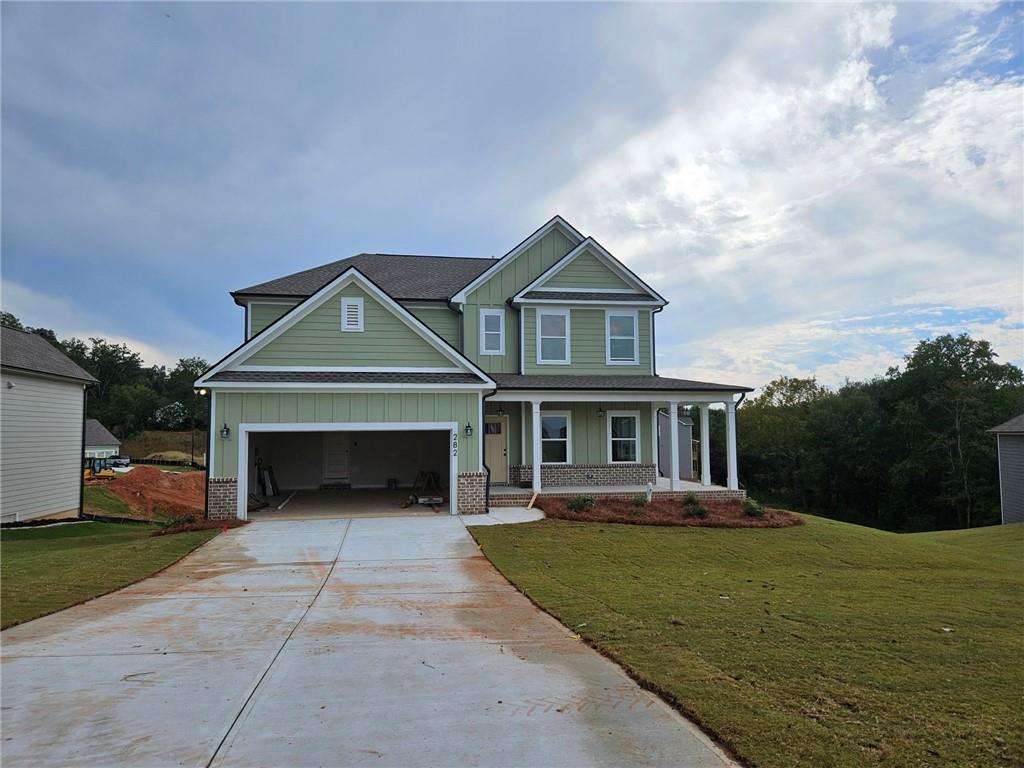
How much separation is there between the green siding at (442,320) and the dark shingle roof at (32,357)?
1099 centimetres

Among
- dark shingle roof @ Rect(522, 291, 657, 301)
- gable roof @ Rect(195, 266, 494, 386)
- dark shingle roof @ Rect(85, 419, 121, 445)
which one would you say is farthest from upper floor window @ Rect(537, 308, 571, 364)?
dark shingle roof @ Rect(85, 419, 121, 445)

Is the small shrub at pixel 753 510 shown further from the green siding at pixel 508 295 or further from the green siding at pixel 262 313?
the green siding at pixel 262 313

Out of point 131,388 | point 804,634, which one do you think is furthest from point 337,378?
point 131,388

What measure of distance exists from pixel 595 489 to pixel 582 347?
4491mm

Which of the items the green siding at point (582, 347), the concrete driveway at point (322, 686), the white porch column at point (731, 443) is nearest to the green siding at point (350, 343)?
the green siding at point (582, 347)

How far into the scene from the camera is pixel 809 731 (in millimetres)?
3717

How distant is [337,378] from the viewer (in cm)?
1449

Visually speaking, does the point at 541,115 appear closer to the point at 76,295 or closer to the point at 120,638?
the point at 120,638

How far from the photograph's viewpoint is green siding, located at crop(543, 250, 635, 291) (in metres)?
19.4

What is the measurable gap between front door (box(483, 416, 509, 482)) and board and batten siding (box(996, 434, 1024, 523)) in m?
21.3

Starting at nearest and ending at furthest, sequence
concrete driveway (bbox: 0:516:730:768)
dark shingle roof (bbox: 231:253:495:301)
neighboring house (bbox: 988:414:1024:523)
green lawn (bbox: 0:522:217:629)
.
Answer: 1. concrete driveway (bbox: 0:516:730:768)
2. green lawn (bbox: 0:522:217:629)
3. dark shingle roof (bbox: 231:253:495:301)
4. neighboring house (bbox: 988:414:1024:523)

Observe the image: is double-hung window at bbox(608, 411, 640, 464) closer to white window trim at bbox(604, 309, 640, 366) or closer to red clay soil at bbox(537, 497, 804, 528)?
white window trim at bbox(604, 309, 640, 366)

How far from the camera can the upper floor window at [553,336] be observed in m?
19.2

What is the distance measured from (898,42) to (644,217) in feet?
29.8
